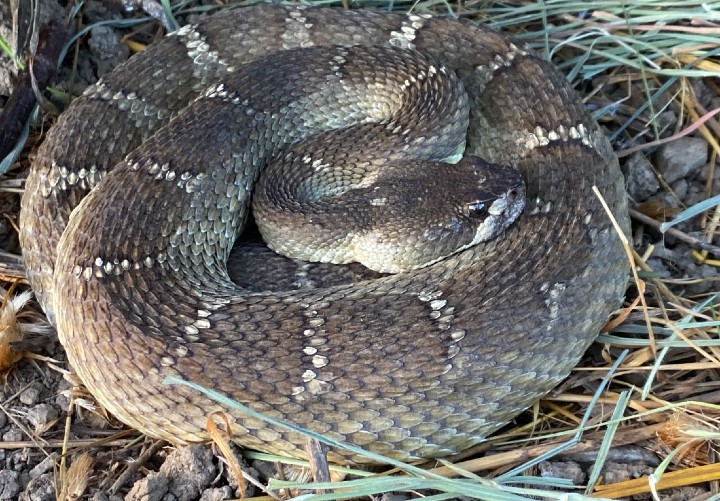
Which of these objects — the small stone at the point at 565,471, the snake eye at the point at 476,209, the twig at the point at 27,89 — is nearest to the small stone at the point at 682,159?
the snake eye at the point at 476,209

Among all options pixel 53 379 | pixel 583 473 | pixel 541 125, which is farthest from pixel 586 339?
pixel 53 379

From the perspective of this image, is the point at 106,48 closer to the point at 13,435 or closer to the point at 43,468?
the point at 13,435

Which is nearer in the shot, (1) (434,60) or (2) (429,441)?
(2) (429,441)

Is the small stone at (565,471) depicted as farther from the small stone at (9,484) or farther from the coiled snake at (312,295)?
the small stone at (9,484)

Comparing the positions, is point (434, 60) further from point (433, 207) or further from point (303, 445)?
point (303, 445)

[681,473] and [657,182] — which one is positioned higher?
[657,182]

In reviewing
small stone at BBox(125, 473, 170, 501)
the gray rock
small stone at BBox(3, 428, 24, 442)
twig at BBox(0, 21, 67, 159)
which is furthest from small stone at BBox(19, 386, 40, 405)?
the gray rock

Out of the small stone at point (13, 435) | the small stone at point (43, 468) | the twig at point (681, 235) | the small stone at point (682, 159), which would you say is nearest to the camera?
the small stone at point (43, 468)

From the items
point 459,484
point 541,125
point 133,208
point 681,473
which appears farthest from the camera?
point 541,125

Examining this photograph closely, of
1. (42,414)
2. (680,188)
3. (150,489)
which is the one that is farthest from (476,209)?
(42,414)
